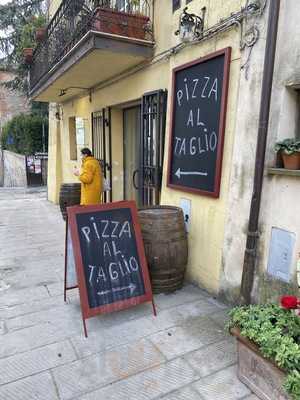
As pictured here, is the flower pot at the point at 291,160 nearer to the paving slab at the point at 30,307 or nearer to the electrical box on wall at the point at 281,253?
the electrical box on wall at the point at 281,253

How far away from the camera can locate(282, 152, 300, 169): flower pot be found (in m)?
2.28

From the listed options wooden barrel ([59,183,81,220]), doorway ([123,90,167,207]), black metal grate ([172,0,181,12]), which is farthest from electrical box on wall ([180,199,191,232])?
wooden barrel ([59,183,81,220])

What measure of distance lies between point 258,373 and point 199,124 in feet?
7.51

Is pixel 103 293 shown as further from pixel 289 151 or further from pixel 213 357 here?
pixel 289 151

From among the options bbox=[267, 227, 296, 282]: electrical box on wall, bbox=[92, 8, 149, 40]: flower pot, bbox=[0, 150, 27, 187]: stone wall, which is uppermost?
bbox=[92, 8, 149, 40]: flower pot

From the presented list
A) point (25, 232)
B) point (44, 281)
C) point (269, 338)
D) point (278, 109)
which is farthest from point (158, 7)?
Result: point (25, 232)

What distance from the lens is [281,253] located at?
2439 millimetres

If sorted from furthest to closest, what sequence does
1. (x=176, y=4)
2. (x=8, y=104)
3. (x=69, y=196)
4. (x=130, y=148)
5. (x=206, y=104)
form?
1. (x=8, y=104)
2. (x=69, y=196)
3. (x=130, y=148)
4. (x=176, y=4)
5. (x=206, y=104)

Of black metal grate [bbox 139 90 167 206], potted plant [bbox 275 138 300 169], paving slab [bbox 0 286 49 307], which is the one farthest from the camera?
black metal grate [bbox 139 90 167 206]

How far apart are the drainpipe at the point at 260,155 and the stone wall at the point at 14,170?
13844 millimetres

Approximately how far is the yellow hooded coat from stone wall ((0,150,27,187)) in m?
10.8

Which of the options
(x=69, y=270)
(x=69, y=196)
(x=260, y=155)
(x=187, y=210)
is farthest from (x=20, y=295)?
(x=69, y=196)

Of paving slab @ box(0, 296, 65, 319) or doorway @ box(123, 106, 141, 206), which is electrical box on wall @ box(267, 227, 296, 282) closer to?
paving slab @ box(0, 296, 65, 319)

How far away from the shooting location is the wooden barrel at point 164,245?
118 inches
